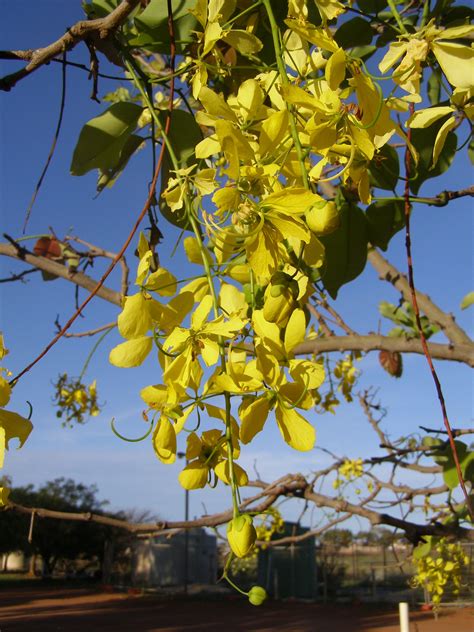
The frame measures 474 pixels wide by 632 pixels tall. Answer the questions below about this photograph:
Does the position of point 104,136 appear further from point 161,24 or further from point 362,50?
point 362,50

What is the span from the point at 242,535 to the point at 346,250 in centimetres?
33

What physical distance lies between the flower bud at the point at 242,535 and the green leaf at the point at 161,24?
439 mm

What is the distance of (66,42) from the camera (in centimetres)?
55

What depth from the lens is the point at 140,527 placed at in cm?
117

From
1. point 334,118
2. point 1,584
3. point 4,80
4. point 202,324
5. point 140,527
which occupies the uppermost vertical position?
point 4,80

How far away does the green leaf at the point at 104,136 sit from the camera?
2.15ft

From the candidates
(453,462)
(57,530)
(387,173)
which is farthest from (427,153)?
(57,530)

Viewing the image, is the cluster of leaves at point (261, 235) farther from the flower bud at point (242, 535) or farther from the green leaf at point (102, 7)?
the green leaf at point (102, 7)

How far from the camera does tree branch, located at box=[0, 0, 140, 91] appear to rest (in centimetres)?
55

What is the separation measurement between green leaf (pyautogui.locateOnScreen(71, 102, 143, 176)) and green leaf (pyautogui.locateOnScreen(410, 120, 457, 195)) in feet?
0.91

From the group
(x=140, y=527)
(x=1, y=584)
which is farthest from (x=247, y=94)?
(x=1, y=584)

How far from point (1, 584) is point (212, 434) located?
2068 centimetres

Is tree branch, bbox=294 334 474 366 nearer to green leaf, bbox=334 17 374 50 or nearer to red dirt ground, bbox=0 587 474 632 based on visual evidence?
green leaf, bbox=334 17 374 50

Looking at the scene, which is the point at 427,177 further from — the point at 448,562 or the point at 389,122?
the point at 448,562
